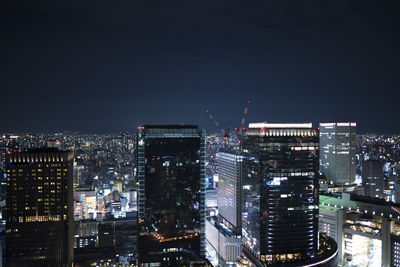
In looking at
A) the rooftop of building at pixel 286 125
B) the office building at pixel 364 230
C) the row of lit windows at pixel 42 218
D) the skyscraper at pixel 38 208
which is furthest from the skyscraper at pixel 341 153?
the row of lit windows at pixel 42 218

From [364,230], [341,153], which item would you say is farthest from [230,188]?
[341,153]

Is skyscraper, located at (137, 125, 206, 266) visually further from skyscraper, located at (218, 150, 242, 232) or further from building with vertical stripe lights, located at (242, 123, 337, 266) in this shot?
skyscraper, located at (218, 150, 242, 232)

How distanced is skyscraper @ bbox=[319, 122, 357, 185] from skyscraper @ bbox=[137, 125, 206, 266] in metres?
51.9

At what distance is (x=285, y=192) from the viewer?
36.9m

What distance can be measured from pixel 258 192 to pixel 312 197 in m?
5.85

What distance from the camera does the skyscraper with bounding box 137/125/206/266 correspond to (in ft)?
119

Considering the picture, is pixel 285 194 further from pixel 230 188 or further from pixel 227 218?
pixel 227 218

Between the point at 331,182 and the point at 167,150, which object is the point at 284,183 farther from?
the point at 331,182

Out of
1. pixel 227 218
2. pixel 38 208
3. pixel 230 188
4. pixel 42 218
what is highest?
pixel 38 208

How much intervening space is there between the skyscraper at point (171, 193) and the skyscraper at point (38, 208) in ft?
28.8

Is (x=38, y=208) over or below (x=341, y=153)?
below

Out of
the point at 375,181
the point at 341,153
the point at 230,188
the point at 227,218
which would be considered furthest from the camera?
the point at 341,153

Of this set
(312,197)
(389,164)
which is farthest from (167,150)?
(389,164)

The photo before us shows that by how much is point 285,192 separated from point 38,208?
2609cm
